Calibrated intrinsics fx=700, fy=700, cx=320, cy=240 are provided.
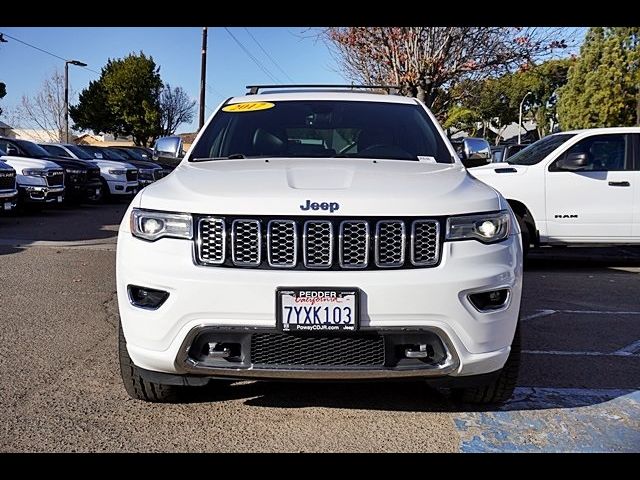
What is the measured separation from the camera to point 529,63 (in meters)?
15.4

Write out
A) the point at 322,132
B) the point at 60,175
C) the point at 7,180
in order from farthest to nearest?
1. the point at 60,175
2. the point at 7,180
3. the point at 322,132

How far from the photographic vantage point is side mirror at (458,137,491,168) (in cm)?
497

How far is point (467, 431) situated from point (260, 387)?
3.99 feet

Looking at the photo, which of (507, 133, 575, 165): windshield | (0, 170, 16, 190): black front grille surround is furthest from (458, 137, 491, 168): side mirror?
(0, 170, 16, 190): black front grille surround

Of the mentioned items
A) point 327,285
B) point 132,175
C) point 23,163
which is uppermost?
point 327,285

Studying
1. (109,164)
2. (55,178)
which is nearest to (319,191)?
(55,178)

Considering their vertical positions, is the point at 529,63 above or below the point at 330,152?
above

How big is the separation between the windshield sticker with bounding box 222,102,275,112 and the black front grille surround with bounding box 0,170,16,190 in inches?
359

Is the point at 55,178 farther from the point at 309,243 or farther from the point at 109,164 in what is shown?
the point at 309,243

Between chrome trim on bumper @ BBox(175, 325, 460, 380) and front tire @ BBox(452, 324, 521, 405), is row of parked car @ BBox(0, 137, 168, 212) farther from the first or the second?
front tire @ BBox(452, 324, 521, 405)

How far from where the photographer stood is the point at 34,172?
14203mm

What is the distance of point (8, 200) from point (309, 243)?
441 inches
